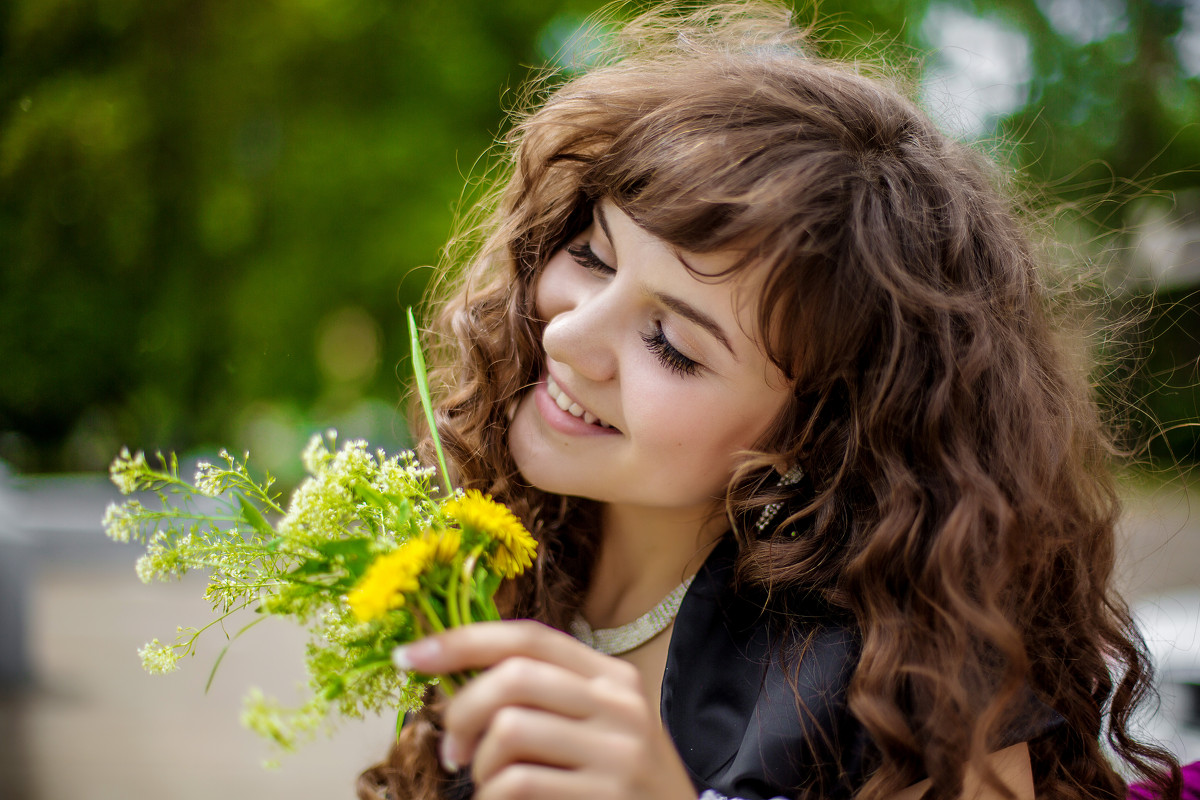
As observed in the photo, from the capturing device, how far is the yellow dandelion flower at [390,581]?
874mm

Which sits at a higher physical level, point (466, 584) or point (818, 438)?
point (466, 584)

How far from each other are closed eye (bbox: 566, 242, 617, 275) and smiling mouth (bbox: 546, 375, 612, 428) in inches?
8.1

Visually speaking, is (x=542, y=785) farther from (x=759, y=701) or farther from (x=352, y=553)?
(x=759, y=701)

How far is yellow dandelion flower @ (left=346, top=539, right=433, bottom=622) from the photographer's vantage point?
0.87 m

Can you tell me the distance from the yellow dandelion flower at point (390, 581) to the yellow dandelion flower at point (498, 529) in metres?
0.10

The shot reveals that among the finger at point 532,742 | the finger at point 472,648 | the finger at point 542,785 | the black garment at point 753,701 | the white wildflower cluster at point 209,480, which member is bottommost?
the black garment at point 753,701

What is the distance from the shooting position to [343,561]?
1.03 metres

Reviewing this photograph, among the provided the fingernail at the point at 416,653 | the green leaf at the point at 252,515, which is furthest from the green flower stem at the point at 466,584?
the green leaf at the point at 252,515

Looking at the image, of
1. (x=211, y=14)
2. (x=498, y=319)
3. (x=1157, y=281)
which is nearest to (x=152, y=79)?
(x=211, y=14)

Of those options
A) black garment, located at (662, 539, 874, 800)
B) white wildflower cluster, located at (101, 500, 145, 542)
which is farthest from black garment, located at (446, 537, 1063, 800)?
white wildflower cluster, located at (101, 500, 145, 542)

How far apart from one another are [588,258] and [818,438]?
511 mm

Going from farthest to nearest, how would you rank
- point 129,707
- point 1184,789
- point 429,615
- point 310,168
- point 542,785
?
point 310,168
point 129,707
point 1184,789
point 429,615
point 542,785

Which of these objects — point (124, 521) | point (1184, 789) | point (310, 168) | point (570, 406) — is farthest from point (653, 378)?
point (310, 168)

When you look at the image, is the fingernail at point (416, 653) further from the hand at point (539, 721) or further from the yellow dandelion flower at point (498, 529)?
the yellow dandelion flower at point (498, 529)
